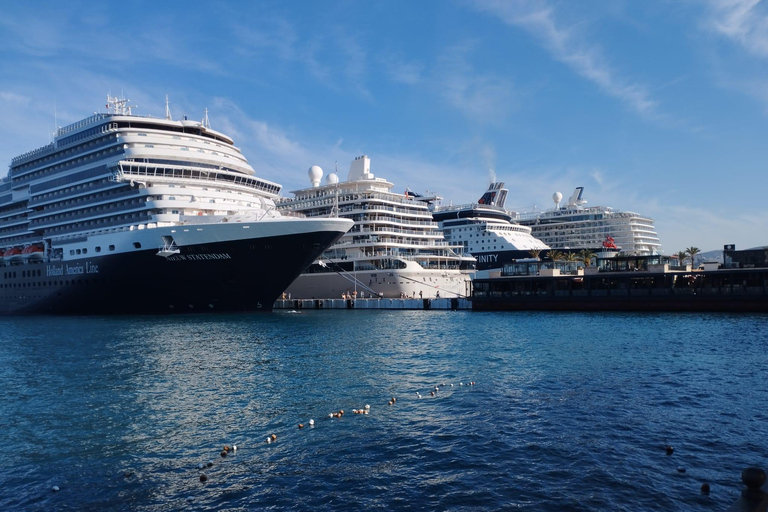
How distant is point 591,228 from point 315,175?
7456 cm

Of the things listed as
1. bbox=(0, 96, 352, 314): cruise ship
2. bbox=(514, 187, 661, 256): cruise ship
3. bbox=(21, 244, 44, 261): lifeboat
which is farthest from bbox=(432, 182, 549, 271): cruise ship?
bbox=(21, 244, 44, 261): lifeboat

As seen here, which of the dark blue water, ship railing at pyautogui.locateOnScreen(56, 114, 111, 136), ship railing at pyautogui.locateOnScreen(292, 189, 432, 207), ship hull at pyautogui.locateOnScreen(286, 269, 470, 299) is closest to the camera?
the dark blue water

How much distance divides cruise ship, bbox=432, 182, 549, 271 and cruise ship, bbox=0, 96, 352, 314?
57074 millimetres

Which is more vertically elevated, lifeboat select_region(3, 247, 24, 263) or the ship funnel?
the ship funnel

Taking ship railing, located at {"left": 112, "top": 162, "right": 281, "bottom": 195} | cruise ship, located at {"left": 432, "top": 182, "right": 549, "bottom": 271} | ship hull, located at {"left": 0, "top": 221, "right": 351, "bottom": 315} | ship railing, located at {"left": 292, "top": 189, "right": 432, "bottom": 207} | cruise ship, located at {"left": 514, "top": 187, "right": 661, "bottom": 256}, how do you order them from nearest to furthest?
ship hull, located at {"left": 0, "top": 221, "right": 351, "bottom": 315} → ship railing, located at {"left": 112, "top": 162, "right": 281, "bottom": 195} → ship railing, located at {"left": 292, "top": 189, "right": 432, "bottom": 207} → cruise ship, located at {"left": 432, "top": 182, "right": 549, "bottom": 271} → cruise ship, located at {"left": 514, "top": 187, "right": 661, "bottom": 256}

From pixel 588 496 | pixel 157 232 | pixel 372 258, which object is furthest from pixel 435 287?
pixel 588 496

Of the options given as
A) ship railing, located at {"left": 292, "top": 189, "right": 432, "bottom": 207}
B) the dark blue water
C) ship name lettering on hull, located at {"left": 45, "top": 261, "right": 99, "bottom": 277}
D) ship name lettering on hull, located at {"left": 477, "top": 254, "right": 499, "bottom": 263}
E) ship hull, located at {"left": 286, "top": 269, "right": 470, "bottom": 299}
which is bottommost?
the dark blue water

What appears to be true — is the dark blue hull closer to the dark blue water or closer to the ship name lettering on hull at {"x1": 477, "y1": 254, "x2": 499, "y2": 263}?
the dark blue water

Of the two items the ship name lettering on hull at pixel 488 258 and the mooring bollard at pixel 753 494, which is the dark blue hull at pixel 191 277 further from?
the ship name lettering on hull at pixel 488 258

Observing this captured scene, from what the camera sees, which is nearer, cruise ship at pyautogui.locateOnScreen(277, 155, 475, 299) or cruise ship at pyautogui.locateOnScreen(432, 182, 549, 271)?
cruise ship at pyautogui.locateOnScreen(277, 155, 475, 299)

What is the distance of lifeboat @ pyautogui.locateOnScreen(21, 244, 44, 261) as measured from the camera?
64.5m

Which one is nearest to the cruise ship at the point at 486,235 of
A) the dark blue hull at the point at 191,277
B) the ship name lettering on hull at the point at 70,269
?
the dark blue hull at the point at 191,277

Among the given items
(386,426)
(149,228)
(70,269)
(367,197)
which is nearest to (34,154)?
(70,269)

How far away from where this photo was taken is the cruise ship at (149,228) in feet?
161
